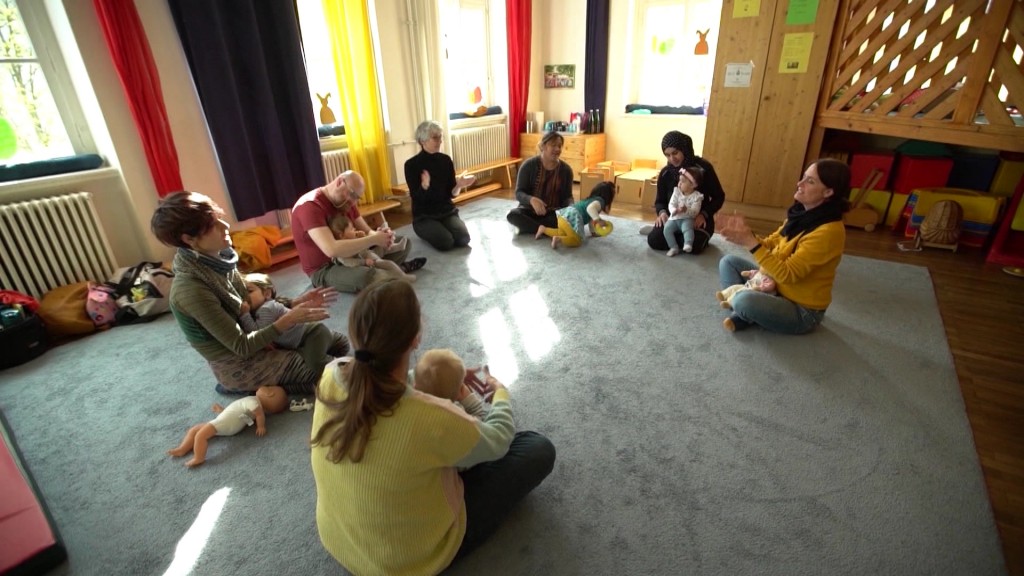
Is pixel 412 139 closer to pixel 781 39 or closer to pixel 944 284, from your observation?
pixel 781 39

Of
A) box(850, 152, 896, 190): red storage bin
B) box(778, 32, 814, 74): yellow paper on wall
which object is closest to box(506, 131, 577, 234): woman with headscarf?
box(778, 32, 814, 74): yellow paper on wall

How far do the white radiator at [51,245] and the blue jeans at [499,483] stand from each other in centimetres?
298

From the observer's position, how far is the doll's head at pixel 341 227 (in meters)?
2.72

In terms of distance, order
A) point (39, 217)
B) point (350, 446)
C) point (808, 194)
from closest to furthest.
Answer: point (350, 446) < point (808, 194) < point (39, 217)

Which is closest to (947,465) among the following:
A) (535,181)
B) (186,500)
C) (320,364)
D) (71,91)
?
(320,364)

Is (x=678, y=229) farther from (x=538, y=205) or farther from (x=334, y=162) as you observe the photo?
(x=334, y=162)

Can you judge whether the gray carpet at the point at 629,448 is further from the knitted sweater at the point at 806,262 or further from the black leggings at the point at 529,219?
the black leggings at the point at 529,219

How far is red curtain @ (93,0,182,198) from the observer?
272 cm

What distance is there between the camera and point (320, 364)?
202 cm

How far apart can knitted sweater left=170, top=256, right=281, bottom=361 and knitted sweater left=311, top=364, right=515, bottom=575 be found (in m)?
0.80

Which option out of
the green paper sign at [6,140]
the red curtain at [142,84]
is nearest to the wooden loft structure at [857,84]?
the red curtain at [142,84]

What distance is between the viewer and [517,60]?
5.59 metres

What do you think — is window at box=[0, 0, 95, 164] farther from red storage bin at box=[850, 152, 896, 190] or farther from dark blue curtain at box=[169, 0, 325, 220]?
red storage bin at box=[850, 152, 896, 190]

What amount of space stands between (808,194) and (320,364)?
2.25 meters
